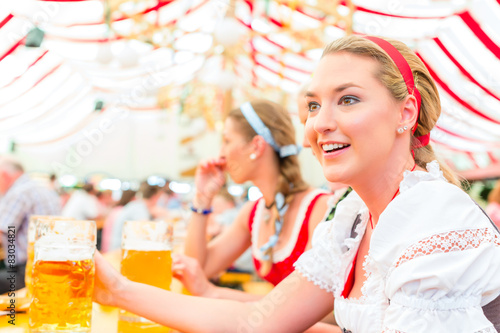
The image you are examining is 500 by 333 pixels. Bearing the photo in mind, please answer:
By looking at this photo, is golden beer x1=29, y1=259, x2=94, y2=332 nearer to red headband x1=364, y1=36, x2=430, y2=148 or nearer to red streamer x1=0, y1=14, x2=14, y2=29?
red headband x1=364, y1=36, x2=430, y2=148

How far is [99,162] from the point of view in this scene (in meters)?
14.2

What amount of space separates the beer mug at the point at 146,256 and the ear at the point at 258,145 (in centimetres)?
70

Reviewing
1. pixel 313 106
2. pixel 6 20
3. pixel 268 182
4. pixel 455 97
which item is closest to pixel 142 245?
pixel 313 106

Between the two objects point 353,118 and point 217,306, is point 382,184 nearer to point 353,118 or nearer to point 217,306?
point 353,118

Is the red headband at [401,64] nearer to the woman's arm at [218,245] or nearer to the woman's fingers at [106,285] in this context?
the woman's fingers at [106,285]

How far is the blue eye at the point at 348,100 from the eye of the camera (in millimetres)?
691

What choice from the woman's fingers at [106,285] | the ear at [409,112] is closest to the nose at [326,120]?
the ear at [409,112]

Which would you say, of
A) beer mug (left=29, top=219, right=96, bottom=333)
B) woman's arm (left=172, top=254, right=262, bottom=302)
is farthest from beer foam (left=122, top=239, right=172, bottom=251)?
woman's arm (left=172, top=254, right=262, bottom=302)

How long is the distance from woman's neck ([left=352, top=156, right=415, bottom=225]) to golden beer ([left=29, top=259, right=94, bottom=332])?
468 mm

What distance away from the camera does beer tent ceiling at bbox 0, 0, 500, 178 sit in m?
4.30

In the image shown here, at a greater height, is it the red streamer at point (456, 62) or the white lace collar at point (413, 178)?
the red streamer at point (456, 62)

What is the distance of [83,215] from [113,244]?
2.23 metres

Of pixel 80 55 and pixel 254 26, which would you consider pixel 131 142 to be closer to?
pixel 80 55

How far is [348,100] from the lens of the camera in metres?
0.70
